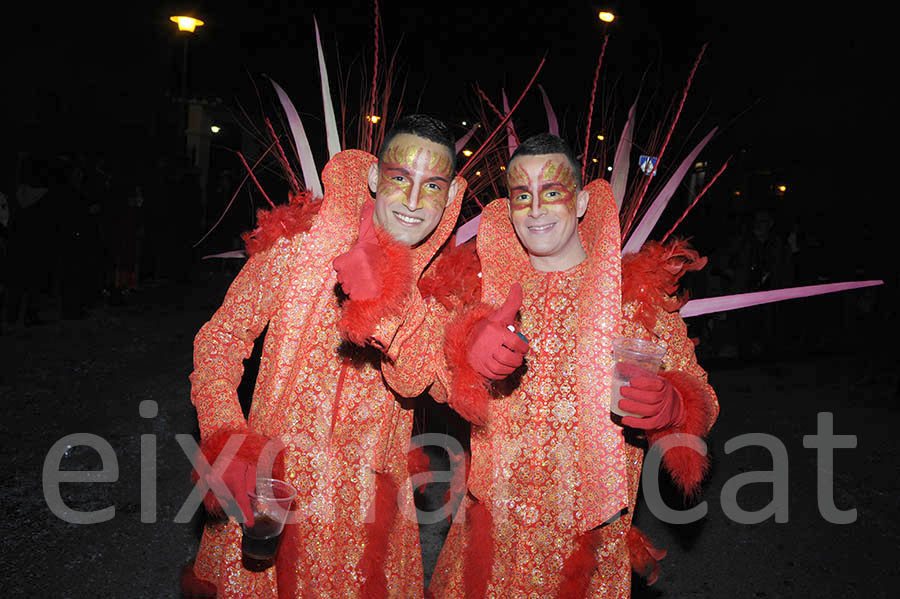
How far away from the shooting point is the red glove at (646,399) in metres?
1.69

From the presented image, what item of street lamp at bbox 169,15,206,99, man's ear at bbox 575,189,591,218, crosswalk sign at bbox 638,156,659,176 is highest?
street lamp at bbox 169,15,206,99

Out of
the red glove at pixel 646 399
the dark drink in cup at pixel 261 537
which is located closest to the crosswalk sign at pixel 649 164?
the red glove at pixel 646 399

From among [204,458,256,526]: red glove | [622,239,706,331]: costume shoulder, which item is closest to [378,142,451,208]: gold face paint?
[622,239,706,331]: costume shoulder

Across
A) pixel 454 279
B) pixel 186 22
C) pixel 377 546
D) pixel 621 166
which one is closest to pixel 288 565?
pixel 377 546

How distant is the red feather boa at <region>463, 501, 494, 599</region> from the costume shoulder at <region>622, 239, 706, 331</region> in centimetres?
80

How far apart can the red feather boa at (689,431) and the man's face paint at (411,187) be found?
0.86m

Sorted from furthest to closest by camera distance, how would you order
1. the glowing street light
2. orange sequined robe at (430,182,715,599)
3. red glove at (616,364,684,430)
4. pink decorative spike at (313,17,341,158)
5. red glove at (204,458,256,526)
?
the glowing street light < pink decorative spike at (313,17,341,158) < orange sequined robe at (430,182,715,599) < red glove at (616,364,684,430) < red glove at (204,458,256,526)

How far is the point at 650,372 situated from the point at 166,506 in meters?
2.99

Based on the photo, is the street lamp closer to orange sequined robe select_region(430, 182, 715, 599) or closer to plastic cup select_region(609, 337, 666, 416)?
orange sequined robe select_region(430, 182, 715, 599)

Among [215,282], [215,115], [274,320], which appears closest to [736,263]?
[274,320]

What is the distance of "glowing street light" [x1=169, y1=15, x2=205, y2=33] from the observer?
7.59m

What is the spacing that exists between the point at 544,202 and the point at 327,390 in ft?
2.93

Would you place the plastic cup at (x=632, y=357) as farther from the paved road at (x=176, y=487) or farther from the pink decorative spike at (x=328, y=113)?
the paved road at (x=176, y=487)

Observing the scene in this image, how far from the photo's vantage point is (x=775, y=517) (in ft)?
13.0
